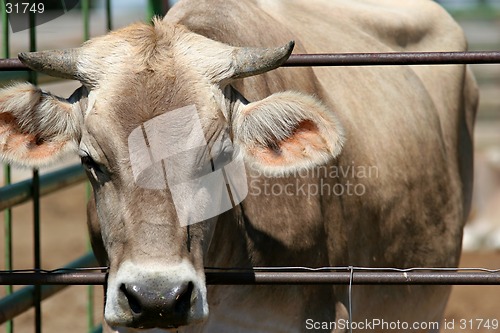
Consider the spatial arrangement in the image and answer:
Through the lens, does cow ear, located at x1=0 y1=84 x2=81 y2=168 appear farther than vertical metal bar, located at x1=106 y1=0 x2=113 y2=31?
No

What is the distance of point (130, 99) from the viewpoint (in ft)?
8.69

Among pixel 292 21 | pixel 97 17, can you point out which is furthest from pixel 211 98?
pixel 97 17

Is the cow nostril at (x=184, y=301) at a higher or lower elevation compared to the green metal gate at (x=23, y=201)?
higher

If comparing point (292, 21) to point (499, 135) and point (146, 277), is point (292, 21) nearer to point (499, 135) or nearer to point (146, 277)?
point (146, 277)

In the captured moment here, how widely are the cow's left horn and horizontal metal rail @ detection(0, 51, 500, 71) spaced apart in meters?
0.08

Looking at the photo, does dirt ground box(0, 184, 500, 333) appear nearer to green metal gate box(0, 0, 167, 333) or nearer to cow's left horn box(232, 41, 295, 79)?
green metal gate box(0, 0, 167, 333)

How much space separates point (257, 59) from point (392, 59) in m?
0.37

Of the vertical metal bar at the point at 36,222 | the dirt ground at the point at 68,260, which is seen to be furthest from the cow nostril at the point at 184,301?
the dirt ground at the point at 68,260

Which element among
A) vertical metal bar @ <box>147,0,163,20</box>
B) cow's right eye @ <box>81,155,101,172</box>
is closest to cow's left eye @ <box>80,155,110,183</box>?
cow's right eye @ <box>81,155,101,172</box>

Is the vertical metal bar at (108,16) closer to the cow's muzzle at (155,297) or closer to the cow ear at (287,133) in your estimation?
the cow ear at (287,133)

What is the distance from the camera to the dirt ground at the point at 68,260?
20.4ft

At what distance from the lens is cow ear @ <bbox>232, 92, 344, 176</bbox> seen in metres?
2.84
